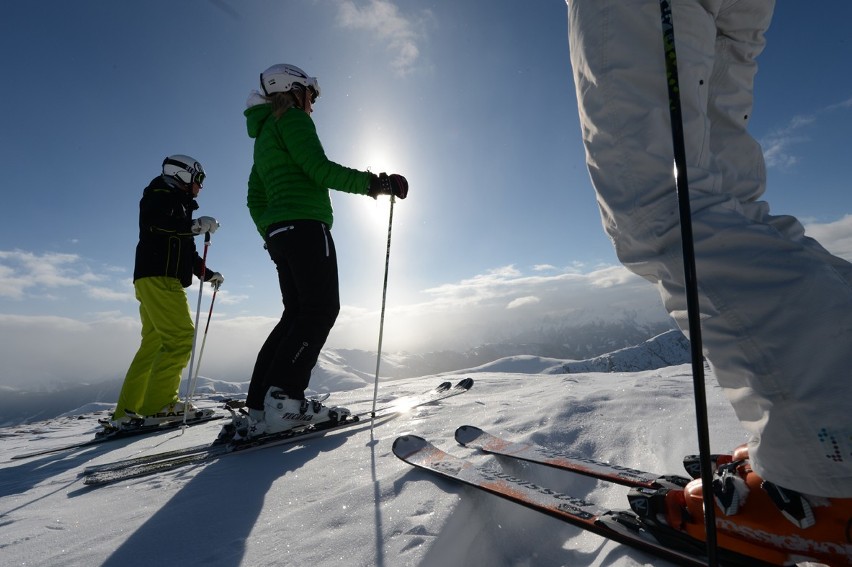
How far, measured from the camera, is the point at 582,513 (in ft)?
4.23

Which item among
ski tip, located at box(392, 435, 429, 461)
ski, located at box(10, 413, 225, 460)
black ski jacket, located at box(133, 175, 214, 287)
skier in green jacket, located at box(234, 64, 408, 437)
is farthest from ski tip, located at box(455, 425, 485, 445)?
black ski jacket, located at box(133, 175, 214, 287)

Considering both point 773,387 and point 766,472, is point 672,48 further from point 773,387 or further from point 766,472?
point 766,472

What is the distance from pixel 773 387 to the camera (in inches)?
37.8

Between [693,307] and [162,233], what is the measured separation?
499cm

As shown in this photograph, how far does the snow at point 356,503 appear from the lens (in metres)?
1.25

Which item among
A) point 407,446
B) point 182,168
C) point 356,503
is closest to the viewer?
point 356,503

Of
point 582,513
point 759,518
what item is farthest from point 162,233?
point 759,518

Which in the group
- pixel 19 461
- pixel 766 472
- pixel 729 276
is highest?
pixel 729 276

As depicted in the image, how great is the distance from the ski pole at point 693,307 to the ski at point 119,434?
15.8 ft

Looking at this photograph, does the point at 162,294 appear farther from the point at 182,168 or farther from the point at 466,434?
the point at 466,434

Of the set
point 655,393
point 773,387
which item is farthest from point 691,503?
point 655,393

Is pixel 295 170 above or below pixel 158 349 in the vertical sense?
above

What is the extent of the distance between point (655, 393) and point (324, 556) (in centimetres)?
243

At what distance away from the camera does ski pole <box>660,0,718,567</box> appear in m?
0.86
